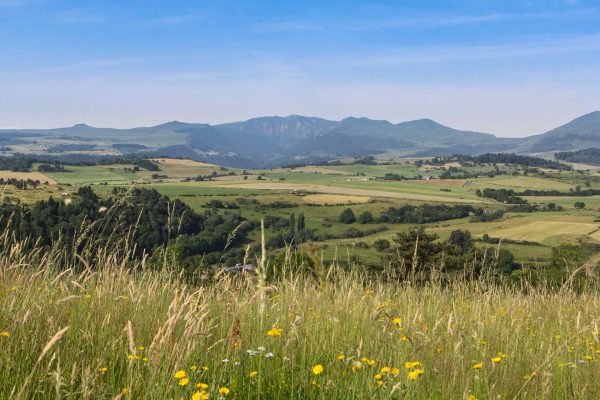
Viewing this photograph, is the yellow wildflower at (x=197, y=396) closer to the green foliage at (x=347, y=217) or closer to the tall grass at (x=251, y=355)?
the tall grass at (x=251, y=355)

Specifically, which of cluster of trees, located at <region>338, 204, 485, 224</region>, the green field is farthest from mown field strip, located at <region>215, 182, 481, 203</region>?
cluster of trees, located at <region>338, 204, 485, 224</region>

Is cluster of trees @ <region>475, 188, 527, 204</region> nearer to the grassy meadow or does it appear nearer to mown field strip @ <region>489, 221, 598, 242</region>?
mown field strip @ <region>489, 221, 598, 242</region>

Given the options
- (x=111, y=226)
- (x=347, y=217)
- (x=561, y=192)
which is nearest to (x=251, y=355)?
(x=111, y=226)

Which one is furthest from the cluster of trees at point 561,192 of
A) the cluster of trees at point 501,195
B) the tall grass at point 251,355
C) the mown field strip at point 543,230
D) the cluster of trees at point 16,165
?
the tall grass at point 251,355

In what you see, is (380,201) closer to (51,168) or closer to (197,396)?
(51,168)

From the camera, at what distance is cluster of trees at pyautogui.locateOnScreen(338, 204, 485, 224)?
11725 cm

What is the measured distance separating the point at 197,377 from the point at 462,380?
5.86 feet

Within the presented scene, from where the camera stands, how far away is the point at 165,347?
3.01 metres

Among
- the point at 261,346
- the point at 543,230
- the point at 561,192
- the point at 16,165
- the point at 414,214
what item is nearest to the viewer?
the point at 261,346

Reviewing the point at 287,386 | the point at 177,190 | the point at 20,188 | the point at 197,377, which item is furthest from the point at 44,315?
the point at 177,190

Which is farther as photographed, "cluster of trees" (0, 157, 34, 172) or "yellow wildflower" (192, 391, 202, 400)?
"cluster of trees" (0, 157, 34, 172)

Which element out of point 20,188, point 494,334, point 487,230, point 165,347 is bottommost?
point 487,230

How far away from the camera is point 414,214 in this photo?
401 ft

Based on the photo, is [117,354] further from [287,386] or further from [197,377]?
[287,386]
